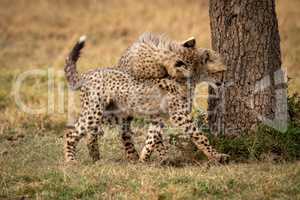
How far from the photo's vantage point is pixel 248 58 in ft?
19.1

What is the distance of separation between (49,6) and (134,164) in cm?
927

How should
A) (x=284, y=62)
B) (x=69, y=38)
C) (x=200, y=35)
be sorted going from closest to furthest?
(x=284, y=62)
(x=200, y=35)
(x=69, y=38)

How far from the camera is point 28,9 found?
47.4ft

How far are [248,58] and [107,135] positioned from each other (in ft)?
6.63

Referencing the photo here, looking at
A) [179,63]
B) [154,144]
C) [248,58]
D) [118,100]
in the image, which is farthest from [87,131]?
[248,58]

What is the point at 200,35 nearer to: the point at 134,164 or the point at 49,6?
the point at 49,6

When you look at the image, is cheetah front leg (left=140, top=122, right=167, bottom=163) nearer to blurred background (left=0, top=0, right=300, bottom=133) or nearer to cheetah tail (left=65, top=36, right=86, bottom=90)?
cheetah tail (left=65, top=36, right=86, bottom=90)

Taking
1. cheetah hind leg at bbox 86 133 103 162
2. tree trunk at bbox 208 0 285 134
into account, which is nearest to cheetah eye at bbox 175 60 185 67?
tree trunk at bbox 208 0 285 134

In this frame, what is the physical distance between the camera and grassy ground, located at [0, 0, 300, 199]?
489cm

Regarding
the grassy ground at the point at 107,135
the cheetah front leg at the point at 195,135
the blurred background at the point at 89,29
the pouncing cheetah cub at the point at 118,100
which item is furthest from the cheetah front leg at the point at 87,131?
the blurred background at the point at 89,29

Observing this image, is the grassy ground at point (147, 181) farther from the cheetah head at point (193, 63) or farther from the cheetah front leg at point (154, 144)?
the cheetah head at point (193, 63)

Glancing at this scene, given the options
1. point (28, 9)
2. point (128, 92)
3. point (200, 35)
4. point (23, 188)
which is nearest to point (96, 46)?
point (200, 35)

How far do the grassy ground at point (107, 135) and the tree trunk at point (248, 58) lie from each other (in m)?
0.50

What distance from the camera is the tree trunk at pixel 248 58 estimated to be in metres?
5.78
